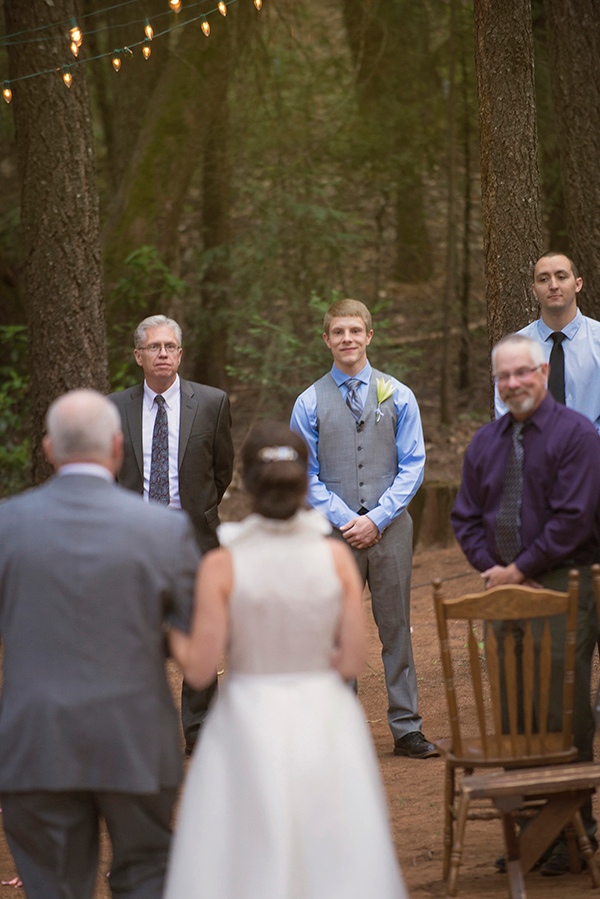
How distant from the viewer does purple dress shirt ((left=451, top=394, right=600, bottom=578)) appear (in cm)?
452

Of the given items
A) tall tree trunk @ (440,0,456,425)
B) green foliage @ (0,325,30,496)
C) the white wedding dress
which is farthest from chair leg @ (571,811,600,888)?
tall tree trunk @ (440,0,456,425)

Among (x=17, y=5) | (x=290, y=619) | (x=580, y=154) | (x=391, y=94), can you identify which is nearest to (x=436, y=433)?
(x=391, y=94)

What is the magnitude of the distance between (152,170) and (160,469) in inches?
310

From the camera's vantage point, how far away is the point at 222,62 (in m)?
13.7

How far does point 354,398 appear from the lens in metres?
6.43

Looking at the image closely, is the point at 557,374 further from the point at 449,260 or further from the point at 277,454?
the point at 449,260

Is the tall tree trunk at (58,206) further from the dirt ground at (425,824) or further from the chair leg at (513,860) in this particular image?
the chair leg at (513,860)

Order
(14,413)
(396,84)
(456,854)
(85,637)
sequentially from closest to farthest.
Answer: (85,637)
(456,854)
(14,413)
(396,84)

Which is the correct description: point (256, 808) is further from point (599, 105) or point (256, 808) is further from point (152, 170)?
point (152, 170)

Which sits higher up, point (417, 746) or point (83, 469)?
point (83, 469)

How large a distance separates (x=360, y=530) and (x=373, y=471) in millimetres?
332

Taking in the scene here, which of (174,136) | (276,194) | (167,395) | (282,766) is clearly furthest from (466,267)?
(282,766)

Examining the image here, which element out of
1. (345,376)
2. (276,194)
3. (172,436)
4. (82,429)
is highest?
(276,194)

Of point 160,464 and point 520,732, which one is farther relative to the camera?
point 160,464
